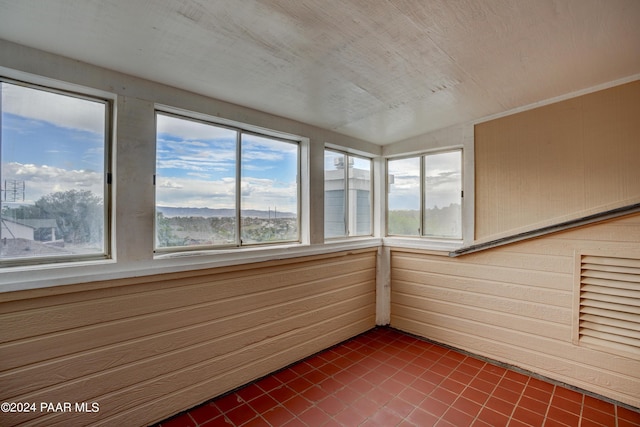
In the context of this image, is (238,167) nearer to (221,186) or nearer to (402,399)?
(221,186)

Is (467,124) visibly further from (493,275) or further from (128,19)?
(128,19)

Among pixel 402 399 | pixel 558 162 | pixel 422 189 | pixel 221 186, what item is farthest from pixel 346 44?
pixel 402 399

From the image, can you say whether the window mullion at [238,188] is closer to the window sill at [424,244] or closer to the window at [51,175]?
the window at [51,175]

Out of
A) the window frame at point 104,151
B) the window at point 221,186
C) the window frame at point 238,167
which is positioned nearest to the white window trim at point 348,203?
the window frame at point 238,167

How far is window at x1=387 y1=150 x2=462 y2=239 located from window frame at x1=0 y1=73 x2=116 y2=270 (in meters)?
3.11

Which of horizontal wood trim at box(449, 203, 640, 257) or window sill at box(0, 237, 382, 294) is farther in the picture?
horizontal wood trim at box(449, 203, 640, 257)

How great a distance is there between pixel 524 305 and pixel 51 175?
3863 millimetres

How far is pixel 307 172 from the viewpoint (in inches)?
122

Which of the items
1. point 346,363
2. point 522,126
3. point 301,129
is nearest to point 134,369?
point 346,363

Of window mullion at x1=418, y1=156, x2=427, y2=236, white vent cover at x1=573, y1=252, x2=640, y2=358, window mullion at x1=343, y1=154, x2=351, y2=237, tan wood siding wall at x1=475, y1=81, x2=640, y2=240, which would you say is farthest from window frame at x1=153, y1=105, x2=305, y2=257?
white vent cover at x1=573, y1=252, x2=640, y2=358

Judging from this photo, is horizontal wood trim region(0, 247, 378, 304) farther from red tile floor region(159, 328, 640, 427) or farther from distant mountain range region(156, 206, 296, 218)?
red tile floor region(159, 328, 640, 427)

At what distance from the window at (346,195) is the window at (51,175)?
214cm

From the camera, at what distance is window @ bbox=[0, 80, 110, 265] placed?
164 cm

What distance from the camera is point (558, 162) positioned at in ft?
8.41
